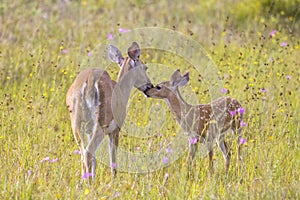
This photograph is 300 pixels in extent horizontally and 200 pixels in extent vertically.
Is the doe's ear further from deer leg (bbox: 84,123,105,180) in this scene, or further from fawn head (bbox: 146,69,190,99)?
deer leg (bbox: 84,123,105,180)

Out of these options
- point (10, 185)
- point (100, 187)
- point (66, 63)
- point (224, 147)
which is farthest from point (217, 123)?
point (66, 63)

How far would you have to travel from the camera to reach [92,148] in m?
5.21

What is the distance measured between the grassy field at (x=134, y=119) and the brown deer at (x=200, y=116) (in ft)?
0.36

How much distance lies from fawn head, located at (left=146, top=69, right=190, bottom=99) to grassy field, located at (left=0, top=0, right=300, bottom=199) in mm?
374

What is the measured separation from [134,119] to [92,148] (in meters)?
1.49

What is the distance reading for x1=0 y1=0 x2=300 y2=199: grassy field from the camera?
15.5 ft

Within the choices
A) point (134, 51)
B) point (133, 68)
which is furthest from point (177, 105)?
point (134, 51)

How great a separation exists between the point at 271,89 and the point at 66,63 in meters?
2.74

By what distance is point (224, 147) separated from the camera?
19.3 feet

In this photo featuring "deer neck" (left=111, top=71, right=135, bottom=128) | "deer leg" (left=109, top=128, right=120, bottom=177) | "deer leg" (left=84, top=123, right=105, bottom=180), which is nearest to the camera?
"deer leg" (left=84, top=123, right=105, bottom=180)

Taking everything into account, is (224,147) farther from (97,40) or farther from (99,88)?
(97,40)

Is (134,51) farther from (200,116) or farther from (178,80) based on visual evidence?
(200,116)

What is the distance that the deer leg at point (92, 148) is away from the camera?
516 cm

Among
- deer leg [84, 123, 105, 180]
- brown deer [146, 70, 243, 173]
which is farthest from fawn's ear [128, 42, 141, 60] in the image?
deer leg [84, 123, 105, 180]
